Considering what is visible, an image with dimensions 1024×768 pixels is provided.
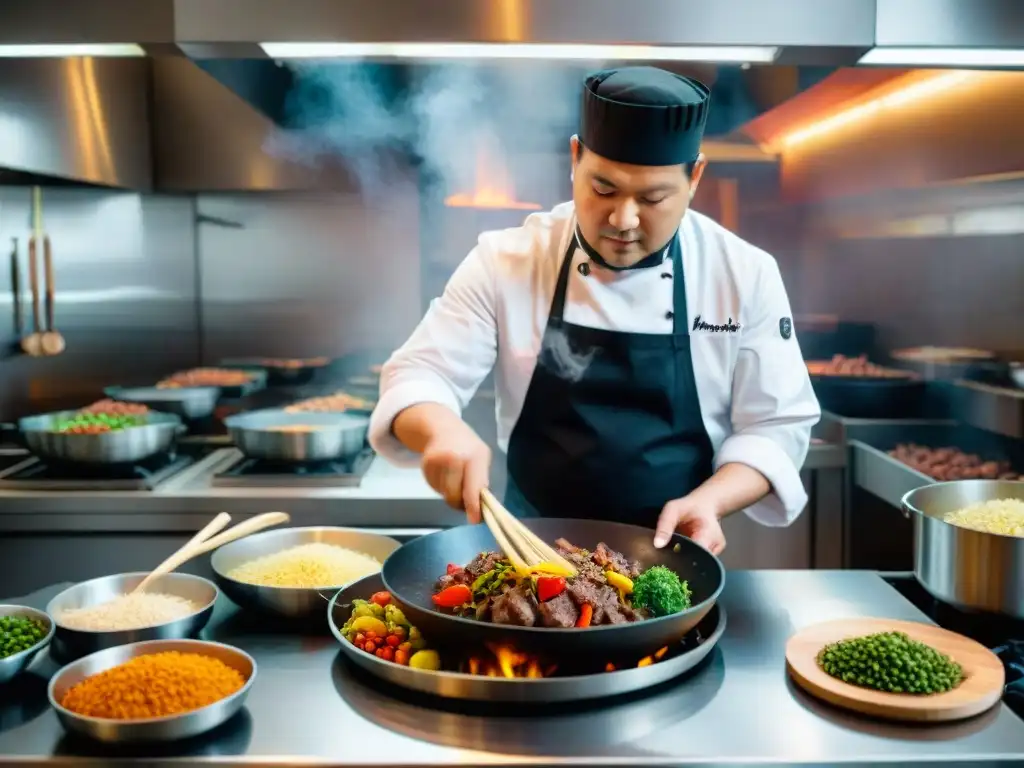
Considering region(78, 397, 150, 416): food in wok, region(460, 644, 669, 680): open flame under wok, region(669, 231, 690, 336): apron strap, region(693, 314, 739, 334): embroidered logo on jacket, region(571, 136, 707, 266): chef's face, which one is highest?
region(571, 136, 707, 266): chef's face

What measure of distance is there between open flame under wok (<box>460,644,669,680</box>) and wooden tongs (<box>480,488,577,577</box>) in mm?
163

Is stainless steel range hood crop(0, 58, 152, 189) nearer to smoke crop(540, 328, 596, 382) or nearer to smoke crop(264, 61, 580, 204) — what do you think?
smoke crop(264, 61, 580, 204)

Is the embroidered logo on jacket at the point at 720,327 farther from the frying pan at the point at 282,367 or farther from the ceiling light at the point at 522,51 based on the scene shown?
the frying pan at the point at 282,367

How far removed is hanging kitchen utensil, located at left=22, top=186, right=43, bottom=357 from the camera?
3629mm

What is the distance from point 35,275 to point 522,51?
2.38 meters

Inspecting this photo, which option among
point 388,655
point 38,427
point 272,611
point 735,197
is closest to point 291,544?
point 272,611

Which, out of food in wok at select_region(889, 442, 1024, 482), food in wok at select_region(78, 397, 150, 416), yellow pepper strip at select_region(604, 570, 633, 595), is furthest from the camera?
food in wok at select_region(78, 397, 150, 416)

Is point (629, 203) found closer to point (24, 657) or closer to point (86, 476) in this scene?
point (24, 657)

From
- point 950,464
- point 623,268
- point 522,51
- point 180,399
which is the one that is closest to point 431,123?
point 180,399

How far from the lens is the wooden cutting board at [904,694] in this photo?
4.45 feet

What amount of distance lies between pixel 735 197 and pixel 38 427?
2.87 meters

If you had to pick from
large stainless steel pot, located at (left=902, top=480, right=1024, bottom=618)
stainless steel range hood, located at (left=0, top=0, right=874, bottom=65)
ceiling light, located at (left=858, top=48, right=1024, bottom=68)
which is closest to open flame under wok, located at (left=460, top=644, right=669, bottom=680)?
large stainless steel pot, located at (left=902, top=480, right=1024, bottom=618)

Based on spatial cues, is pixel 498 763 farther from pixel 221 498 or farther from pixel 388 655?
pixel 221 498

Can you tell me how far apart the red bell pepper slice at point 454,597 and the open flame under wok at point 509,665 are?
11cm
